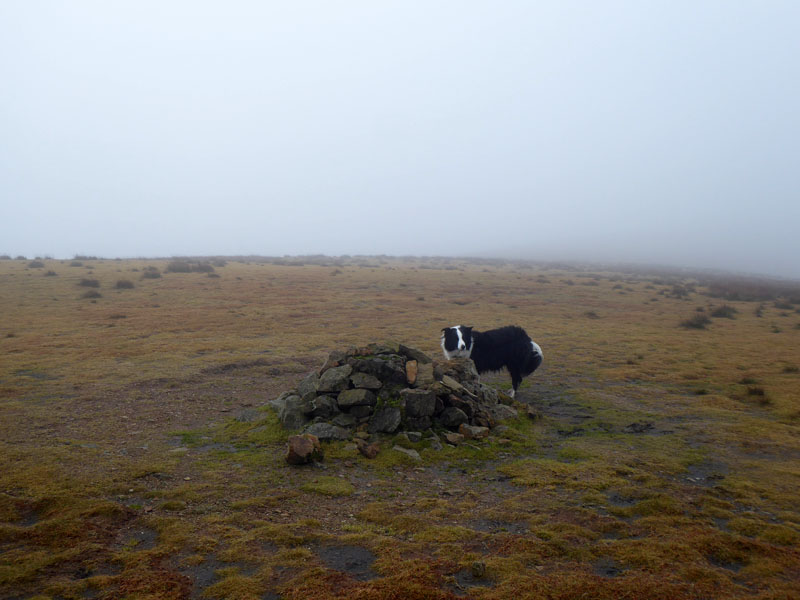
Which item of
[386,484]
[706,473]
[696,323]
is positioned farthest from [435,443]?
[696,323]

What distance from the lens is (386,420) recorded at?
9008 millimetres

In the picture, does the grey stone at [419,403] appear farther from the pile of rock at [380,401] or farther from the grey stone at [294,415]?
the grey stone at [294,415]

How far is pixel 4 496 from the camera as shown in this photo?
6.32m

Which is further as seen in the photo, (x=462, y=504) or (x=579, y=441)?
(x=579, y=441)

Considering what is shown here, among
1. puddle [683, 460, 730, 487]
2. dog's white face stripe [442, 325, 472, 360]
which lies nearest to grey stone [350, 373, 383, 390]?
dog's white face stripe [442, 325, 472, 360]

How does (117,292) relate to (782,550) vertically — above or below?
above

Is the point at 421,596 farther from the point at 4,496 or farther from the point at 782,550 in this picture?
the point at 4,496

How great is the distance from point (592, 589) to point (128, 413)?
9589mm

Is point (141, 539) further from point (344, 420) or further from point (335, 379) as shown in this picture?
point (335, 379)

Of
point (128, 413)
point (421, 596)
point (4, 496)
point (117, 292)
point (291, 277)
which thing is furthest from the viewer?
point (291, 277)

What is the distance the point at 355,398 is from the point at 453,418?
1987 millimetres

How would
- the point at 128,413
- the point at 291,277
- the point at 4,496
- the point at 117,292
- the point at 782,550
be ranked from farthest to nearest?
the point at 291,277 < the point at 117,292 < the point at 128,413 < the point at 4,496 < the point at 782,550

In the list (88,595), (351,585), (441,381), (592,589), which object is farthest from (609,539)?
(88,595)

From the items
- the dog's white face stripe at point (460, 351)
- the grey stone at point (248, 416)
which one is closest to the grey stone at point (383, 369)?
the grey stone at point (248, 416)
